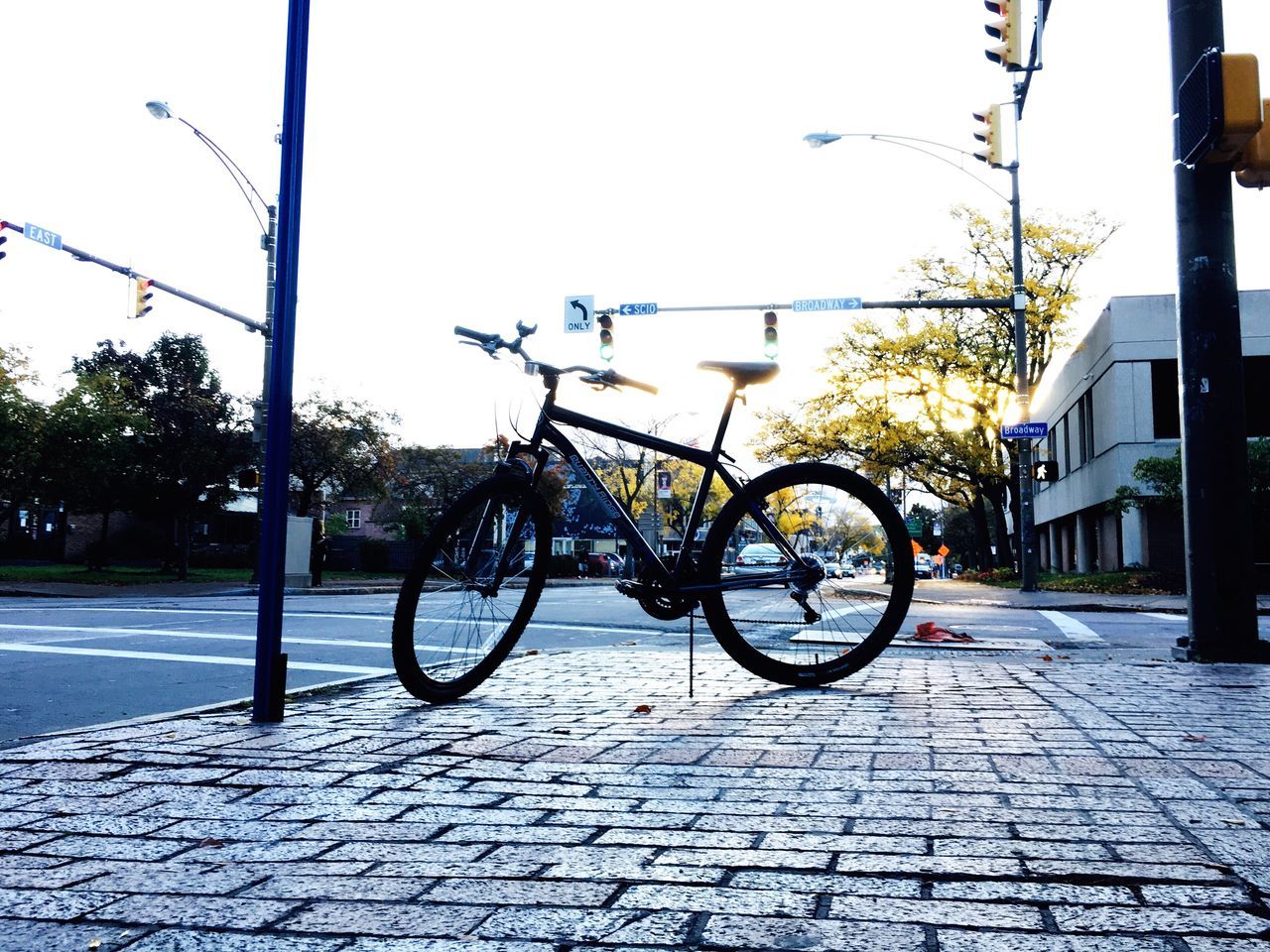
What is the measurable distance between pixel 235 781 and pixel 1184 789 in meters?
2.86

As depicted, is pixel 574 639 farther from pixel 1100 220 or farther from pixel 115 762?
pixel 1100 220

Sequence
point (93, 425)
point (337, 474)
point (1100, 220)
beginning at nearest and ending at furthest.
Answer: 1. point (93, 425)
2. point (1100, 220)
3. point (337, 474)

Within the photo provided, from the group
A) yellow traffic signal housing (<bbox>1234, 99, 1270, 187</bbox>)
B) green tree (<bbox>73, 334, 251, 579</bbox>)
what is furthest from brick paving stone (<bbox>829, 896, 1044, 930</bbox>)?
green tree (<bbox>73, 334, 251, 579</bbox>)

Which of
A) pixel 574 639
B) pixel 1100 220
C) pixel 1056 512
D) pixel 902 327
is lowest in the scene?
pixel 574 639

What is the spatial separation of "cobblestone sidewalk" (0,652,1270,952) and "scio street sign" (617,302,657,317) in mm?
16067

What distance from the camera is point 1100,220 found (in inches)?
1364

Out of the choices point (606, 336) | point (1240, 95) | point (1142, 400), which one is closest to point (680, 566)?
point (1240, 95)

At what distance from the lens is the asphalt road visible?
6441mm

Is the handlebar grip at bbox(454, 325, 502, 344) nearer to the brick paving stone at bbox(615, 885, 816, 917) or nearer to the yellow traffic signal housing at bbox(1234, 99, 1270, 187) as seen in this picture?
the brick paving stone at bbox(615, 885, 816, 917)

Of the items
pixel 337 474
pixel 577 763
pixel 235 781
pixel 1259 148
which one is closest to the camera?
pixel 235 781

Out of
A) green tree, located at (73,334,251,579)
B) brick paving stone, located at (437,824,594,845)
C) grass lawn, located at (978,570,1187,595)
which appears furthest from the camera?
green tree, located at (73,334,251,579)

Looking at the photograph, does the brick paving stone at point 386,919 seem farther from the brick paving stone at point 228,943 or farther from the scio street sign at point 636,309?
the scio street sign at point 636,309

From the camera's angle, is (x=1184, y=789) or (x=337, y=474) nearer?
(x=1184, y=789)

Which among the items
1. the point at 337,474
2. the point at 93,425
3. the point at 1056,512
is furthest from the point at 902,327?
the point at 93,425
